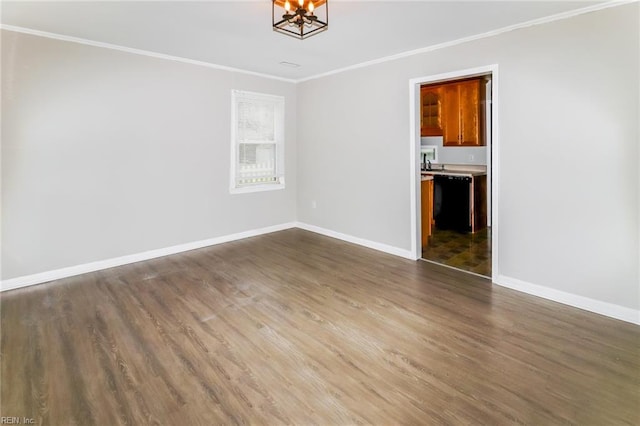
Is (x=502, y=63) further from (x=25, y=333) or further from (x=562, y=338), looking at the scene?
(x=25, y=333)

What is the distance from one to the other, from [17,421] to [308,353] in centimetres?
166

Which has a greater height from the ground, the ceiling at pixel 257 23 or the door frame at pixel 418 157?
the ceiling at pixel 257 23

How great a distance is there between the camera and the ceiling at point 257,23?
2.83 metres

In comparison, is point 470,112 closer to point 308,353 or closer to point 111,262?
point 308,353

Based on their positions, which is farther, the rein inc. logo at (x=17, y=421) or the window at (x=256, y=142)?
the window at (x=256, y=142)

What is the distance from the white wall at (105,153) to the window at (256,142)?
0.16 m

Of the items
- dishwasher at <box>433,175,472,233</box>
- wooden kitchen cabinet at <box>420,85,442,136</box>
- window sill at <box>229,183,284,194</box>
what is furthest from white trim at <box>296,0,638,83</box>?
dishwasher at <box>433,175,472,233</box>

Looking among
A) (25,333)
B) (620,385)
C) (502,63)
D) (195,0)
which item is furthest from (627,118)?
(25,333)

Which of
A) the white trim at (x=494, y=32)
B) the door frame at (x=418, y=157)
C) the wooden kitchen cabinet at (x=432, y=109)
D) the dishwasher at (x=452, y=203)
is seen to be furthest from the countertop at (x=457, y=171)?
the white trim at (x=494, y=32)

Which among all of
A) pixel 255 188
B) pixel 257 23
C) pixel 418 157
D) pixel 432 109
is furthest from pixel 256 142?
pixel 432 109

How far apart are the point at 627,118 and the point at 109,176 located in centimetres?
523

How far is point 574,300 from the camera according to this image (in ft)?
10.1

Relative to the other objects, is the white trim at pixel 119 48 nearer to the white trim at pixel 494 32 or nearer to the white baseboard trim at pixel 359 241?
the white trim at pixel 494 32

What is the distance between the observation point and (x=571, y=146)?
9.89 ft
